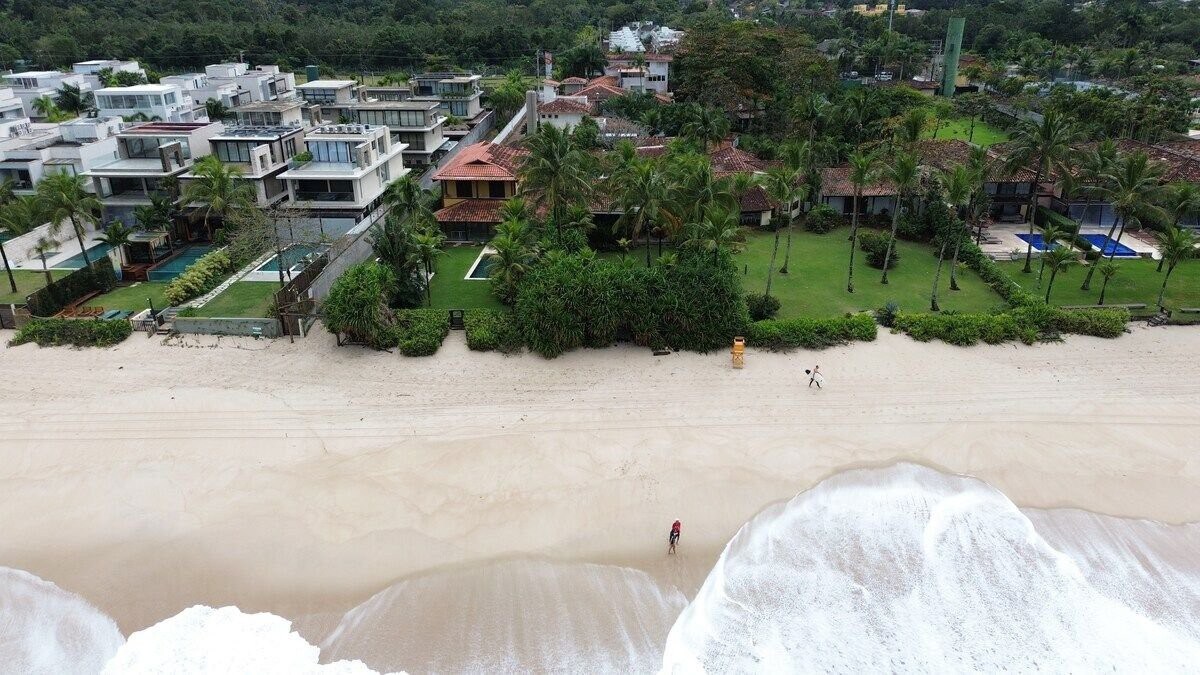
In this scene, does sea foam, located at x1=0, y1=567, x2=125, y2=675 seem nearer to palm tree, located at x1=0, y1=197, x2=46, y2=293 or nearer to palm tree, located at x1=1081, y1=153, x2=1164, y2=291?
palm tree, located at x1=0, y1=197, x2=46, y2=293

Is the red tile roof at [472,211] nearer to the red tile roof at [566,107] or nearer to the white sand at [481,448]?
the white sand at [481,448]

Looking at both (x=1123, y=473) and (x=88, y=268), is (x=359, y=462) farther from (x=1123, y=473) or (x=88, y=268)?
(x=1123, y=473)

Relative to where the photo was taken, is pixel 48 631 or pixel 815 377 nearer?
pixel 48 631

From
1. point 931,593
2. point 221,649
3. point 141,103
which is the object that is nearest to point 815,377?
point 931,593

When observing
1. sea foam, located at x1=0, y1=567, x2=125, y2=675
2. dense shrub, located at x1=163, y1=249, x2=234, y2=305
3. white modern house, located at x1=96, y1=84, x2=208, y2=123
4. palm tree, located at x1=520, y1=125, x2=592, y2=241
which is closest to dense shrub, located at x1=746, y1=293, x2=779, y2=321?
palm tree, located at x1=520, y1=125, x2=592, y2=241

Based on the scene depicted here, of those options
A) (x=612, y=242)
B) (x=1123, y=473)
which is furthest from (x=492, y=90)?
(x=1123, y=473)

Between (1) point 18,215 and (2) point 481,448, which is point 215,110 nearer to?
(1) point 18,215
